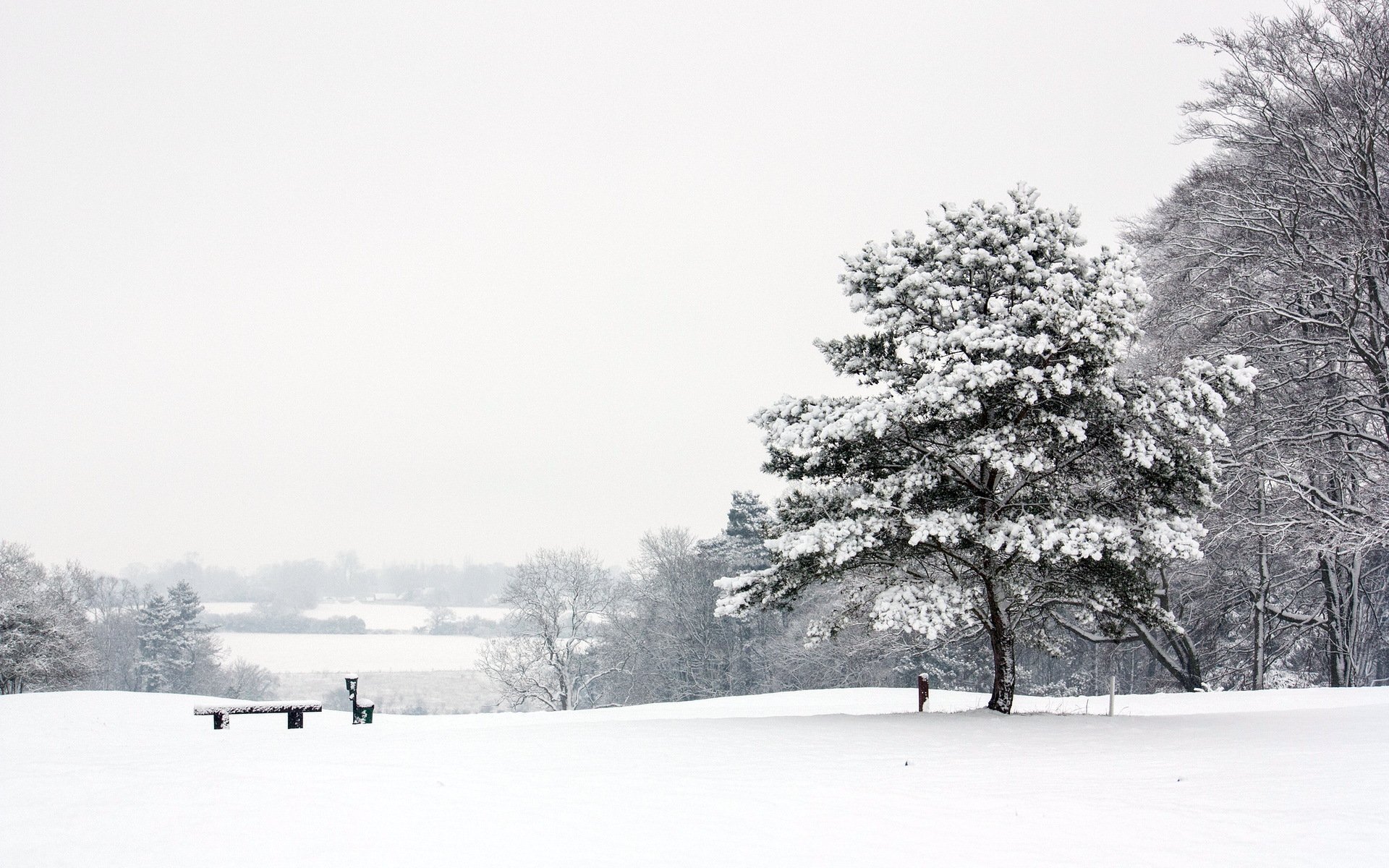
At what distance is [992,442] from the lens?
1184 cm

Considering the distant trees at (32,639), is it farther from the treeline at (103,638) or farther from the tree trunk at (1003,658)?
the tree trunk at (1003,658)

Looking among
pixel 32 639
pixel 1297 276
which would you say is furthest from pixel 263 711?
pixel 32 639

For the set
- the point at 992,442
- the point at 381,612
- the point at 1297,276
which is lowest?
the point at 381,612

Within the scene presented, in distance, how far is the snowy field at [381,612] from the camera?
74719mm

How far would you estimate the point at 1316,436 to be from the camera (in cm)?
1709

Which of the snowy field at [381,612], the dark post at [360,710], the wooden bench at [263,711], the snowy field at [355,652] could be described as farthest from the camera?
the snowy field at [381,612]

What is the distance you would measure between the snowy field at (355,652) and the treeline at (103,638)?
229cm

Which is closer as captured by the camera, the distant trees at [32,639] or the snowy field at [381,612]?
the distant trees at [32,639]

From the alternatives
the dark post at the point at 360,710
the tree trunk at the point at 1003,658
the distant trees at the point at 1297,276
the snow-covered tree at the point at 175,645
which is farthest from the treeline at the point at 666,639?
the snow-covered tree at the point at 175,645

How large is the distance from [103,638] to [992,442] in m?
60.9

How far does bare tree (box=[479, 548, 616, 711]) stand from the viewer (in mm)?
39000

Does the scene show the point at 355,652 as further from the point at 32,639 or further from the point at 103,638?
the point at 32,639

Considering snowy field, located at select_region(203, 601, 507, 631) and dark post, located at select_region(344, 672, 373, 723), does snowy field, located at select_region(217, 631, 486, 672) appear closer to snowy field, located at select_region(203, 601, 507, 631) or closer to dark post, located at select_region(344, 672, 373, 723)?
snowy field, located at select_region(203, 601, 507, 631)

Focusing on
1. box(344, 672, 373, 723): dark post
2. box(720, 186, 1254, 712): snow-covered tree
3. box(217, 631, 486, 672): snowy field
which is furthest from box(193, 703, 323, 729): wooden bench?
box(217, 631, 486, 672): snowy field
